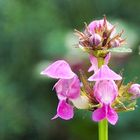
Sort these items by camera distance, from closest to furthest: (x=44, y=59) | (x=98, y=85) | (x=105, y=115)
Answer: (x=105, y=115)
(x=98, y=85)
(x=44, y=59)

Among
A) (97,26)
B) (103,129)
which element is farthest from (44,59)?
(103,129)

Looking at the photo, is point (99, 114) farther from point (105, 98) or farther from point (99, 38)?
point (99, 38)

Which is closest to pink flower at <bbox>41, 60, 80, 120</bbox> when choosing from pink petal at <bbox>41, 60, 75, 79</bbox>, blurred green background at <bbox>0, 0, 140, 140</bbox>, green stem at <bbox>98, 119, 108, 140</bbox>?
pink petal at <bbox>41, 60, 75, 79</bbox>

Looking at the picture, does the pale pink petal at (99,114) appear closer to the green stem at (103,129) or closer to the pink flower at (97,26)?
the green stem at (103,129)

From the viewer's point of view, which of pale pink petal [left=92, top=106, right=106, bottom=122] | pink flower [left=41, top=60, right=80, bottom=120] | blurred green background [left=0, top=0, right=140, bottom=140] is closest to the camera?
pale pink petal [left=92, top=106, right=106, bottom=122]

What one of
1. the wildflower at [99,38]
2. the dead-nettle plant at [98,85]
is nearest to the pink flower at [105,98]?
the dead-nettle plant at [98,85]

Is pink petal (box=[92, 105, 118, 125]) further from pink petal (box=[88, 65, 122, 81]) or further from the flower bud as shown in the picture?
the flower bud

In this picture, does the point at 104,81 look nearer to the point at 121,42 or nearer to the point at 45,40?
the point at 121,42

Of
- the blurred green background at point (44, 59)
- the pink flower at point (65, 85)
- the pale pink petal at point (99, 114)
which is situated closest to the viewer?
the pale pink petal at point (99, 114)
